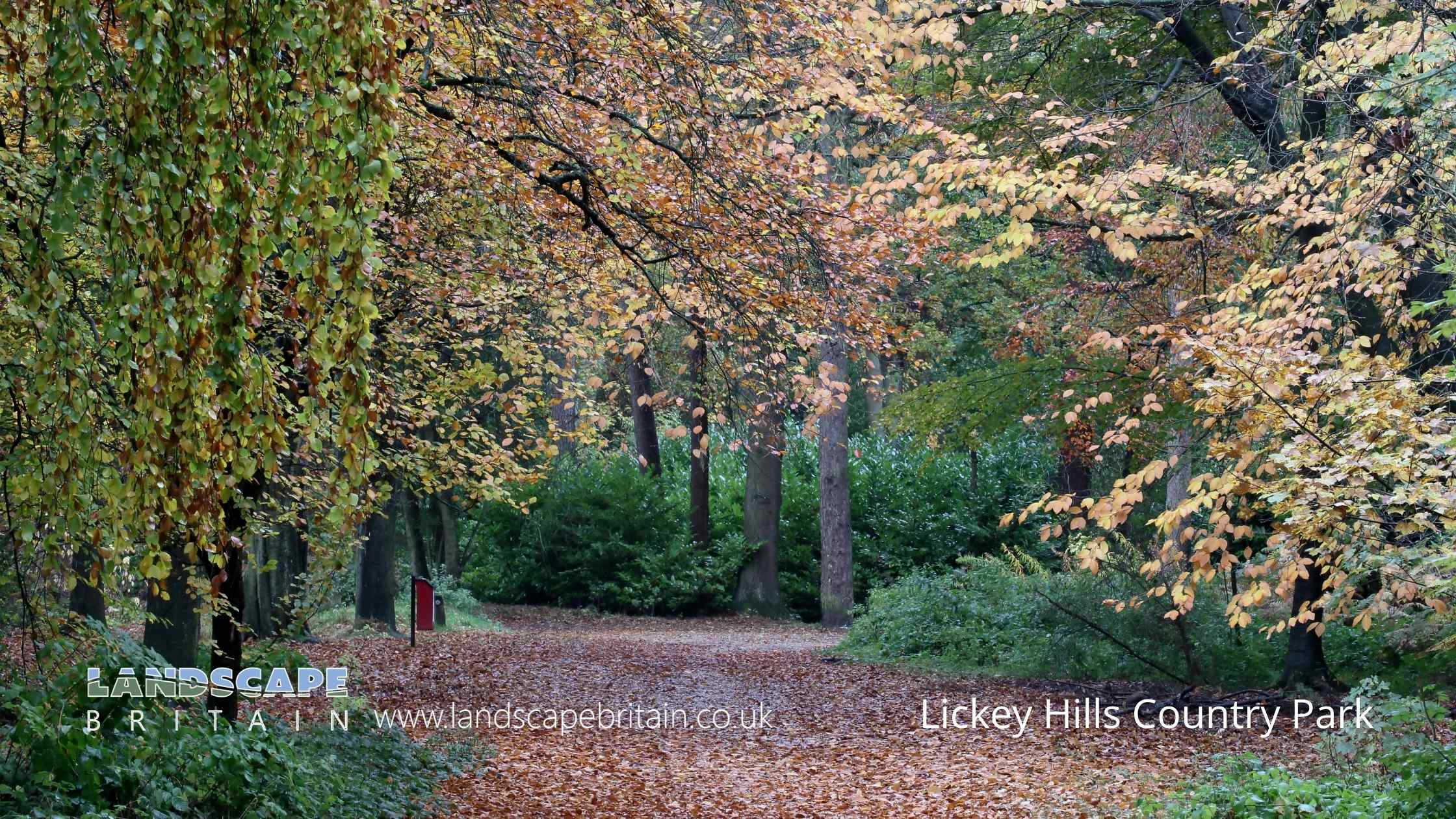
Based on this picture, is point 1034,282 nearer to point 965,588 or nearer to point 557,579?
point 965,588

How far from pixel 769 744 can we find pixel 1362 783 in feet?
14.1

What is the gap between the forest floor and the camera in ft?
22.2

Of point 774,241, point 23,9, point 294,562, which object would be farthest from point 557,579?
point 23,9

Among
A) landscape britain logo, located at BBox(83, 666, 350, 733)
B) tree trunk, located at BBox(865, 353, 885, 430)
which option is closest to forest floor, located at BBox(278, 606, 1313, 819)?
landscape britain logo, located at BBox(83, 666, 350, 733)

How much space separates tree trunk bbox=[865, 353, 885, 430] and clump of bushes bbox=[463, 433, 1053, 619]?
4.30ft

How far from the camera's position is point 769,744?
28.8ft

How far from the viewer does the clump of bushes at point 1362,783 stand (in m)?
4.90

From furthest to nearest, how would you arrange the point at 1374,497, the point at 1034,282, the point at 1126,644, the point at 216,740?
the point at 1034,282 < the point at 1126,644 < the point at 1374,497 < the point at 216,740

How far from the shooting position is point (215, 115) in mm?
2580

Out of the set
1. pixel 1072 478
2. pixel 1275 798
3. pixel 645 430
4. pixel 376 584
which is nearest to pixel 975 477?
pixel 1072 478

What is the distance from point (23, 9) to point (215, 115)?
55 centimetres

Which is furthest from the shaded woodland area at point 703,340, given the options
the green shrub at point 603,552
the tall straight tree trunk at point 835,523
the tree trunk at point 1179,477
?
the green shrub at point 603,552

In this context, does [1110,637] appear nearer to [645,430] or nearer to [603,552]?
[603,552]

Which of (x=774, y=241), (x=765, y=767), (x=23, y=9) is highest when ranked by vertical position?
(x=774, y=241)
